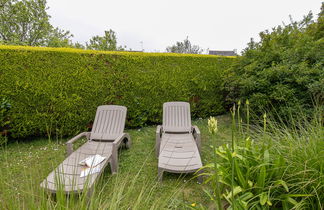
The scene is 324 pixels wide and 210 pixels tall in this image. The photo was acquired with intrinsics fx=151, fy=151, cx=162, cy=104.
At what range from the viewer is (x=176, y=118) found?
14.7ft

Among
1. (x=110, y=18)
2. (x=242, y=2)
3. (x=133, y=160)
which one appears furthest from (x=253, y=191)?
(x=110, y=18)

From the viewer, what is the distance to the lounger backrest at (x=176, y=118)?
14.0 ft

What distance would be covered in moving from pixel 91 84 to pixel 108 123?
1380 mm

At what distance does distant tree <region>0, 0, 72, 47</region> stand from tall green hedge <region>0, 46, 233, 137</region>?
Result: 1269 cm

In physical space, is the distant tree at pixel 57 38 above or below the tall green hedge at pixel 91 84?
above

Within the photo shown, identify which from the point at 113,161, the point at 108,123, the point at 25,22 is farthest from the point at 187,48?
the point at 113,161

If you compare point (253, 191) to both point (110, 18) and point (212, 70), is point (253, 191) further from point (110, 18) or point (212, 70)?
point (110, 18)

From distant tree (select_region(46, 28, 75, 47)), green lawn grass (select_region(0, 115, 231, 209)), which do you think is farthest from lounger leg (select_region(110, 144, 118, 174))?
distant tree (select_region(46, 28, 75, 47))

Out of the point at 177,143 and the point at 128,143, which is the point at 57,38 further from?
the point at 177,143

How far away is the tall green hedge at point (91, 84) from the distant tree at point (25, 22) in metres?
12.7

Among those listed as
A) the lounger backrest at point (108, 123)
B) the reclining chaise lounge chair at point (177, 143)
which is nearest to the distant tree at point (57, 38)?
the lounger backrest at point (108, 123)

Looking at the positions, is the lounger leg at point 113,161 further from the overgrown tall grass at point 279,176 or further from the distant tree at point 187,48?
the distant tree at point 187,48

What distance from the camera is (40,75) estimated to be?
4.05 meters

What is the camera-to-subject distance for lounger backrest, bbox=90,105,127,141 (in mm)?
3865
